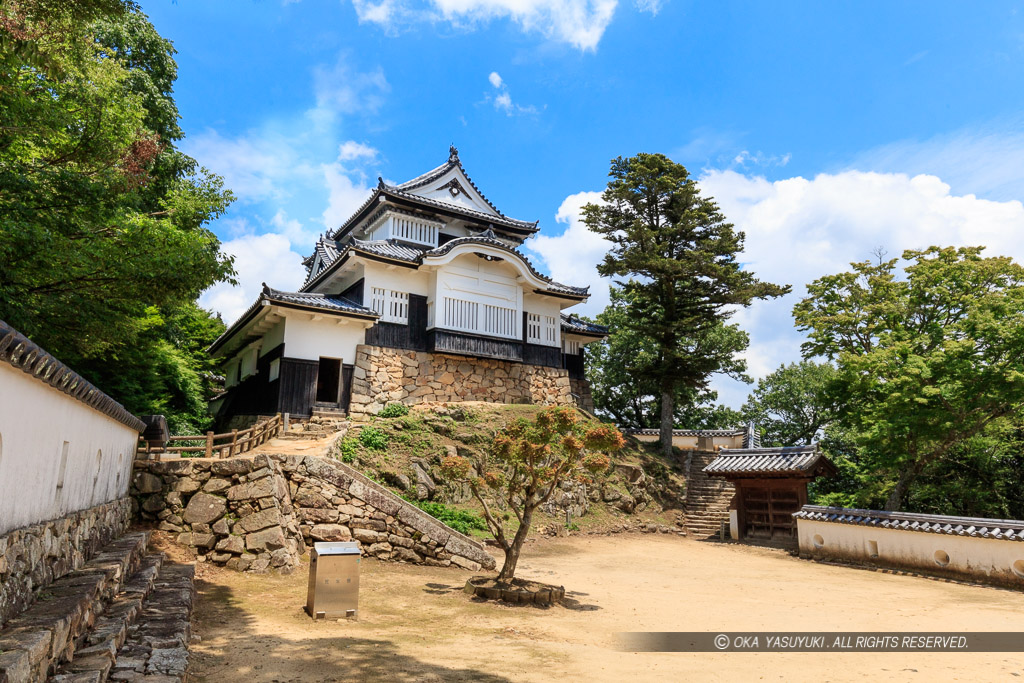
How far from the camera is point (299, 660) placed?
6492mm

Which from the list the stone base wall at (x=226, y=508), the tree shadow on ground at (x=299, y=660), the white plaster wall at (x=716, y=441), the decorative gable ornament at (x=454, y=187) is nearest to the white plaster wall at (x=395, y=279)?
the decorative gable ornament at (x=454, y=187)

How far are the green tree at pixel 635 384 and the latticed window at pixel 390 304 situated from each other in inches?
674

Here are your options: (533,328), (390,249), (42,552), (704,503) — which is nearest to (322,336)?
(390,249)

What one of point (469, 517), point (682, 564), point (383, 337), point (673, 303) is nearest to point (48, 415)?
point (469, 517)

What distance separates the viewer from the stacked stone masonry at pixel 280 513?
1153cm

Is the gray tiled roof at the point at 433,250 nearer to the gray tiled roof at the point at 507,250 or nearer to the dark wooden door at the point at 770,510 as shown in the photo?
the gray tiled roof at the point at 507,250

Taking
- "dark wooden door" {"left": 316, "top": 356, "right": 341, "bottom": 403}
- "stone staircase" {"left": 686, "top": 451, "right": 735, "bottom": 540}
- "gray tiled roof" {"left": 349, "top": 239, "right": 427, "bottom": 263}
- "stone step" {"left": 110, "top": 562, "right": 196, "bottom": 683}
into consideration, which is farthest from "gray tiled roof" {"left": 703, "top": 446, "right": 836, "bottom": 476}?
"stone step" {"left": 110, "top": 562, "right": 196, "bottom": 683}

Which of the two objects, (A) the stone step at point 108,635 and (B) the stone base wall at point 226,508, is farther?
(B) the stone base wall at point 226,508

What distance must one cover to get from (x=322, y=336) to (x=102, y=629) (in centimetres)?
1493

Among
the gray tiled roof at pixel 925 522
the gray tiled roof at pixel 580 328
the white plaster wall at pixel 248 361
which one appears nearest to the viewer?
the gray tiled roof at pixel 925 522

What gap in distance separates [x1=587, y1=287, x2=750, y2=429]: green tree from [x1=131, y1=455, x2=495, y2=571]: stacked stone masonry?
942 inches

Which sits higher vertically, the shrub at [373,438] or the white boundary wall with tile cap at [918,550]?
the shrub at [373,438]

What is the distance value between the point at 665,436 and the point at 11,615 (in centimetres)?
2514

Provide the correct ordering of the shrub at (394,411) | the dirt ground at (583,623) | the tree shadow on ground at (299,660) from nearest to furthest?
the tree shadow on ground at (299,660), the dirt ground at (583,623), the shrub at (394,411)
